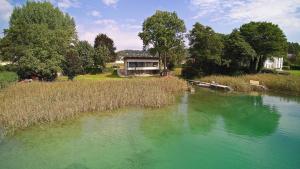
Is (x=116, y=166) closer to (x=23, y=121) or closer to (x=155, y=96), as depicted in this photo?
(x=23, y=121)

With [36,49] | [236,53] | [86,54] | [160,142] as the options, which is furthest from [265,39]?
[160,142]

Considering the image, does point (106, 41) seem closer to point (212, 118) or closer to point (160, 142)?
point (212, 118)

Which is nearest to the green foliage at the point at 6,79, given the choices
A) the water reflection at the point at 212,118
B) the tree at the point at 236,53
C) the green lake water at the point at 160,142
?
the green lake water at the point at 160,142

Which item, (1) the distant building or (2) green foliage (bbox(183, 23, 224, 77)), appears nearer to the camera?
(2) green foliage (bbox(183, 23, 224, 77))

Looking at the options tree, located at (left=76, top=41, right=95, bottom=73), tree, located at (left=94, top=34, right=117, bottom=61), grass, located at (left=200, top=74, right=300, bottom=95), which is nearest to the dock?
grass, located at (left=200, top=74, right=300, bottom=95)

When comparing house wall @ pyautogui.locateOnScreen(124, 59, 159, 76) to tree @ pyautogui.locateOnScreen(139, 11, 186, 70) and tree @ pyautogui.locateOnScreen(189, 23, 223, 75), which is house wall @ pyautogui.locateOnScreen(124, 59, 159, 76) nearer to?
tree @ pyautogui.locateOnScreen(139, 11, 186, 70)
